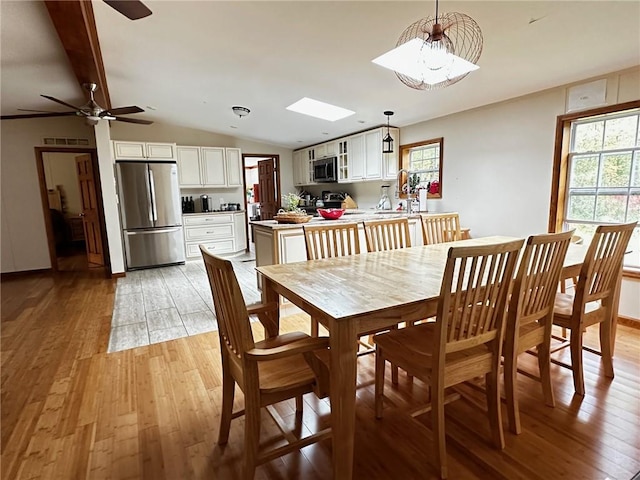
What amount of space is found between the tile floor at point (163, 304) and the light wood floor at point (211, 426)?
330 mm

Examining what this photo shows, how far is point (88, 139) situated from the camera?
5.54 metres

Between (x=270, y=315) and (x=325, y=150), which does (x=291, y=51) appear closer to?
(x=270, y=315)

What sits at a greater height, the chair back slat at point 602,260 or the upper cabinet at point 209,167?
the upper cabinet at point 209,167

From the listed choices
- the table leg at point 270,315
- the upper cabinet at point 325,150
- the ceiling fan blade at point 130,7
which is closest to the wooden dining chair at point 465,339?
the table leg at point 270,315

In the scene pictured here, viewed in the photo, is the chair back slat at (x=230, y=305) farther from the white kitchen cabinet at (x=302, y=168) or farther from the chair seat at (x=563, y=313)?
the white kitchen cabinet at (x=302, y=168)

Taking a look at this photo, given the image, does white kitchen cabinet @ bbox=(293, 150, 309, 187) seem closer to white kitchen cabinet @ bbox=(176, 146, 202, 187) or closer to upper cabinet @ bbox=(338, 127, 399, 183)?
upper cabinet @ bbox=(338, 127, 399, 183)

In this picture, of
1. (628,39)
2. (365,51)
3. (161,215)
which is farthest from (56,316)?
(628,39)

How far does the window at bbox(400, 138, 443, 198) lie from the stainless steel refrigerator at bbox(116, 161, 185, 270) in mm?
3877

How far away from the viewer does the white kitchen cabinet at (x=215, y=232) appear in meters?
6.11

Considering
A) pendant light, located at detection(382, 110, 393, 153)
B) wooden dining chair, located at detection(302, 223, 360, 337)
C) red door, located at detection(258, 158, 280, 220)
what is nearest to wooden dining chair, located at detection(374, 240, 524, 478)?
wooden dining chair, located at detection(302, 223, 360, 337)

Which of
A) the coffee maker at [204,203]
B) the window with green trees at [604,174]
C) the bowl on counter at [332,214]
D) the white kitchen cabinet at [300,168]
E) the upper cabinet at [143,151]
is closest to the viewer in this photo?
the window with green trees at [604,174]

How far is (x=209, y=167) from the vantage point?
21.0 ft

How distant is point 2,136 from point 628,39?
7502mm

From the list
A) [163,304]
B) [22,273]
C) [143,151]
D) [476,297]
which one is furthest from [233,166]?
[476,297]
